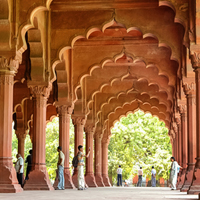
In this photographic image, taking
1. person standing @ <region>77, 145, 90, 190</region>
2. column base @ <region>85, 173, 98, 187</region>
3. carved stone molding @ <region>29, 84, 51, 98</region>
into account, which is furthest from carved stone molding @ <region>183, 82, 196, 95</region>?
column base @ <region>85, 173, 98, 187</region>

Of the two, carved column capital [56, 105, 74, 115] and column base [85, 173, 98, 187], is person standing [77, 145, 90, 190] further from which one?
column base [85, 173, 98, 187]

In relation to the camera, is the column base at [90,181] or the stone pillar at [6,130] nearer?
the stone pillar at [6,130]

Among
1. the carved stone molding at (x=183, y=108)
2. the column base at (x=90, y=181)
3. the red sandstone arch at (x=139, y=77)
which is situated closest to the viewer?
the carved stone molding at (x=183, y=108)

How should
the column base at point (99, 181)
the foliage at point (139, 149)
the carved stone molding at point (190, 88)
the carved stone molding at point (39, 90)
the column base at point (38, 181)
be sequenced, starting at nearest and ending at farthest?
1. the column base at point (38, 181)
2. the carved stone molding at point (39, 90)
3. the carved stone molding at point (190, 88)
4. the column base at point (99, 181)
5. the foliage at point (139, 149)

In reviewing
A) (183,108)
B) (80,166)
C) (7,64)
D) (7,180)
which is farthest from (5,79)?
(183,108)

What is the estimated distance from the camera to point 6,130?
11.5 m

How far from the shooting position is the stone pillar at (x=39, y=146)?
14125mm

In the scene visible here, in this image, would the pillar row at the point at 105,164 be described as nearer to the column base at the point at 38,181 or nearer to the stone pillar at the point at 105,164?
the stone pillar at the point at 105,164

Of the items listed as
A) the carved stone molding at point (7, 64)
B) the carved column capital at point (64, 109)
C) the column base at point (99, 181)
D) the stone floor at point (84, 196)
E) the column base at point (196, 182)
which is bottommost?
the column base at point (99, 181)

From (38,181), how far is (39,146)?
3.69 feet

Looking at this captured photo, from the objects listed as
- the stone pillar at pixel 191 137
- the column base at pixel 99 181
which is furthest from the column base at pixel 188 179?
the column base at pixel 99 181

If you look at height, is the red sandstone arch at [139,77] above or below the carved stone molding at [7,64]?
above

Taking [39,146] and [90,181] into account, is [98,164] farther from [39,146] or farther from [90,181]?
[39,146]

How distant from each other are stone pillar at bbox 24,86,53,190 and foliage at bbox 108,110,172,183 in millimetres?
28640
